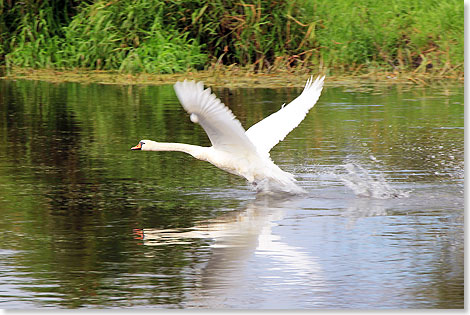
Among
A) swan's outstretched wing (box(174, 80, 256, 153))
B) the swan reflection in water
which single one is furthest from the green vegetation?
the swan reflection in water

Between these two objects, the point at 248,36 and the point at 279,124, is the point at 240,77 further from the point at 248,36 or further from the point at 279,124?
the point at 279,124

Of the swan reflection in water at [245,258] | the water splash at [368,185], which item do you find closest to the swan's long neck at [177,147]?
the swan reflection in water at [245,258]

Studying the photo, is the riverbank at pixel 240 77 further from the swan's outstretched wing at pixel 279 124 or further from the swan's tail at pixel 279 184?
the swan's tail at pixel 279 184

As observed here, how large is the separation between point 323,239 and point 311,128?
5.76m

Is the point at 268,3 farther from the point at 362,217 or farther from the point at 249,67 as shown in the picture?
the point at 362,217

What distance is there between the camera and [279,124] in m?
9.91

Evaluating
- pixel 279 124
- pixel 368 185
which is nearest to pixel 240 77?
pixel 279 124

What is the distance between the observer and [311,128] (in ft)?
43.2

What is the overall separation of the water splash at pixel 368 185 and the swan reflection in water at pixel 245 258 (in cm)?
76

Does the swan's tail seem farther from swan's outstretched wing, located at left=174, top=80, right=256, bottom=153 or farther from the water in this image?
swan's outstretched wing, located at left=174, top=80, right=256, bottom=153

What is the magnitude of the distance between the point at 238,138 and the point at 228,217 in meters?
0.85

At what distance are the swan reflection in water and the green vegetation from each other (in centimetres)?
1013

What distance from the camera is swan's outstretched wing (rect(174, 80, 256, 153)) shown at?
26.2 feet

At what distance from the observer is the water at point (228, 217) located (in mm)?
6195
